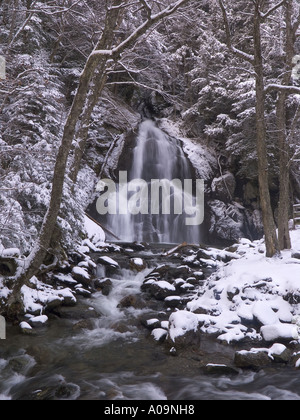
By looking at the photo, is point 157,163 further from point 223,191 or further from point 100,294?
point 100,294

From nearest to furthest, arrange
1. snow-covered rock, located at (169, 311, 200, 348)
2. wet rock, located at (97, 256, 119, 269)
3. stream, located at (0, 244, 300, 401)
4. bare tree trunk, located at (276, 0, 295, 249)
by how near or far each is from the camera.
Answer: stream, located at (0, 244, 300, 401) → snow-covered rock, located at (169, 311, 200, 348) → bare tree trunk, located at (276, 0, 295, 249) → wet rock, located at (97, 256, 119, 269)

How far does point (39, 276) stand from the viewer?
773 cm

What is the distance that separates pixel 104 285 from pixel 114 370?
140 inches

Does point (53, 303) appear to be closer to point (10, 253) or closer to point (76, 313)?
point (76, 313)

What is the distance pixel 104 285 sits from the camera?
27.7 ft

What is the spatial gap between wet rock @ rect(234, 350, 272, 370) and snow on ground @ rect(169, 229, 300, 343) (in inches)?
24.8

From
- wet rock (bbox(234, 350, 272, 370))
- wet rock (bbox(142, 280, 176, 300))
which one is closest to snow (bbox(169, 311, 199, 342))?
wet rock (bbox(234, 350, 272, 370))

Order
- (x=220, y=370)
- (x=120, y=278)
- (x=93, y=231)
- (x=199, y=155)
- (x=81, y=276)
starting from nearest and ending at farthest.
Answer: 1. (x=220, y=370)
2. (x=81, y=276)
3. (x=120, y=278)
4. (x=93, y=231)
5. (x=199, y=155)

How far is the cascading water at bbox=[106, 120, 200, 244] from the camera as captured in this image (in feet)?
52.3

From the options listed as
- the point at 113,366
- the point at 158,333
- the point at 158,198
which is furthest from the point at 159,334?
the point at 158,198

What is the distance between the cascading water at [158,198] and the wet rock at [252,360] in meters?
10.5

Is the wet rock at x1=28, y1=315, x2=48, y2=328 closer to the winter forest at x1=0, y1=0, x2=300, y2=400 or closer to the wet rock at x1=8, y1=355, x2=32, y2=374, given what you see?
the winter forest at x1=0, y1=0, x2=300, y2=400

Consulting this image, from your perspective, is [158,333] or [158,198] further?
[158,198]
